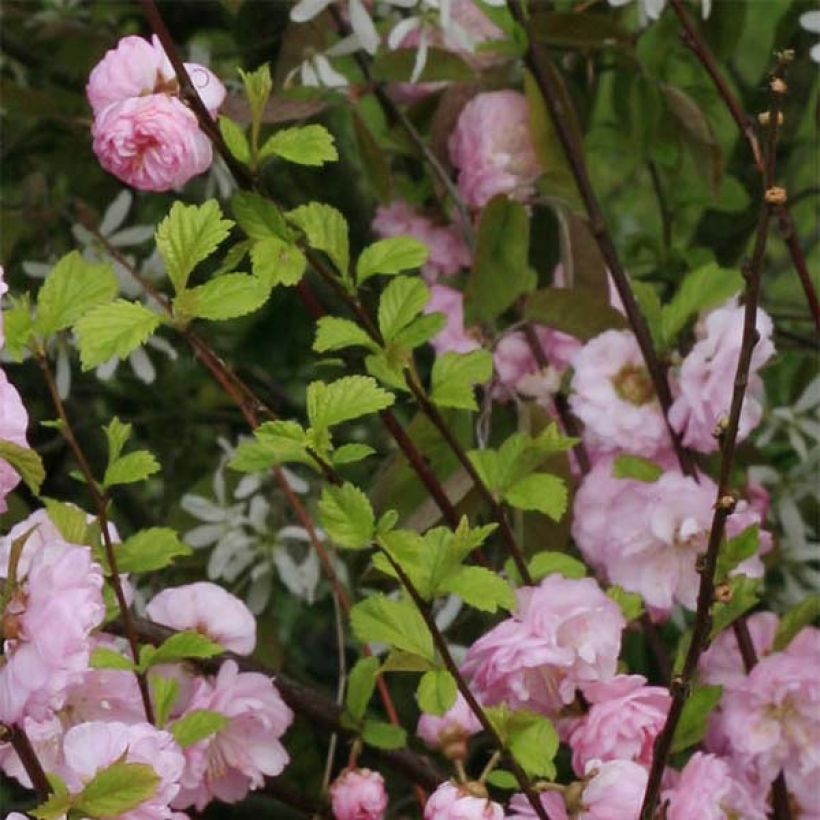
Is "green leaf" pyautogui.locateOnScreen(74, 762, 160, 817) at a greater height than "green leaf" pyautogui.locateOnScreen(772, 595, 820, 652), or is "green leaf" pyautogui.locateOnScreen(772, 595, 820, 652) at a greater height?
"green leaf" pyautogui.locateOnScreen(74, 762, 160, 817)

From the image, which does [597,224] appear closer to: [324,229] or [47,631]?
[324,229]

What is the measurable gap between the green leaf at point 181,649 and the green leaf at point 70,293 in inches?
5.8

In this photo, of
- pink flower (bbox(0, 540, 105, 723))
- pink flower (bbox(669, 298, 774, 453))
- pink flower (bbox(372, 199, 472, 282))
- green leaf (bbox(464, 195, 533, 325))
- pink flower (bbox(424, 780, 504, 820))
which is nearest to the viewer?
pink flower (bbox(0, 540, 105, 723))

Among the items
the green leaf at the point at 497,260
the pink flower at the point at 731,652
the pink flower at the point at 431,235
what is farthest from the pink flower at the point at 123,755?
the pink flower at the point at 431,235

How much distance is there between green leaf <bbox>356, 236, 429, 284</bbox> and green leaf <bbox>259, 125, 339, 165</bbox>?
64mm

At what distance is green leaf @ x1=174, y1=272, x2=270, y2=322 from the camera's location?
794 millimetres

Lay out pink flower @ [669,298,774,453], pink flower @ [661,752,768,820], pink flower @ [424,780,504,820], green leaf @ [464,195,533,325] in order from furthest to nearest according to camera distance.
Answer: green leaf @ [464,195,533,325] → pink flower @ [669,298,774,453] → pink flower @ [661,752,768,820] → pink flower @ [424,780,504,820]

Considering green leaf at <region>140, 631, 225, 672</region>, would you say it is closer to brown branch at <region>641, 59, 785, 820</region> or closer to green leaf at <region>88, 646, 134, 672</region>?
green leaf at <region>88, 646, 134, 672</region>

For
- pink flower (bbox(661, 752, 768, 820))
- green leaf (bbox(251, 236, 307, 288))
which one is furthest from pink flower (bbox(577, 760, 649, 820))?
green leaf (bbox(251, 236, 307, 288))

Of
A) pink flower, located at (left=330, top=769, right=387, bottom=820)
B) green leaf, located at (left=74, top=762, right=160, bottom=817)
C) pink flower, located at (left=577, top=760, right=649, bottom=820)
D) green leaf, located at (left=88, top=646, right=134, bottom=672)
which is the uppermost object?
green leaf, located at (left=74, top=762, right=160, bottom=817)

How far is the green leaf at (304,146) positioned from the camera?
0.83 m

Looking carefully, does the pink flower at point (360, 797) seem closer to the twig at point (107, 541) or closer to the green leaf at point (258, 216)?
the twig at point (107, 541)

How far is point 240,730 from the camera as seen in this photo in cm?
93

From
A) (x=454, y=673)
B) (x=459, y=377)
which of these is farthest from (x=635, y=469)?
(x=454, y=673)
